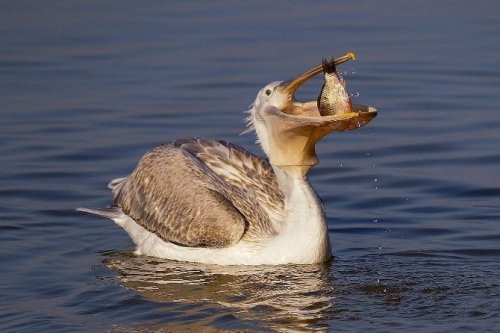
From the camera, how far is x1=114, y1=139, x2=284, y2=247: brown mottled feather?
9.74 m

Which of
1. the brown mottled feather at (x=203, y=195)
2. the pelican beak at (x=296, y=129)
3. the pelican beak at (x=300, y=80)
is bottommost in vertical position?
the brown mottled feather at (x=203, y=195)

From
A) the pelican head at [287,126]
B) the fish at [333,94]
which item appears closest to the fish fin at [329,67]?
the fish at [333,94]

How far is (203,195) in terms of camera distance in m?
9.94

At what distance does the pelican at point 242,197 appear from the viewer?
9.44 meters

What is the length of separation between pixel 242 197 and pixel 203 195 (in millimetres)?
263

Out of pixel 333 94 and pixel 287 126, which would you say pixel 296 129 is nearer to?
pixel 287 126

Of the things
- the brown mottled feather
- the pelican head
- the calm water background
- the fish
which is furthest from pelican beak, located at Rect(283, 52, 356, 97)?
the calm water background

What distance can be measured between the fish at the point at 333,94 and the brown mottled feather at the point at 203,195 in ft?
3.86

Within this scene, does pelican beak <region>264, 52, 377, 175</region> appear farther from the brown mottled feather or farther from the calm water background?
the calm water background

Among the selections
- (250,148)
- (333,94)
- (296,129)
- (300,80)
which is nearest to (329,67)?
(333,94)

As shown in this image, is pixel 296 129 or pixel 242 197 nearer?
pixel 296 129

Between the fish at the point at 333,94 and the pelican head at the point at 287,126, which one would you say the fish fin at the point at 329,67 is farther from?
the pelican head at the point at 287,126

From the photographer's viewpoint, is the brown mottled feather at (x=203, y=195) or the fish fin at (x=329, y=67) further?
the brown mottled feather at (x=203, y=195)

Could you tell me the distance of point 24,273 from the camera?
961 cm
